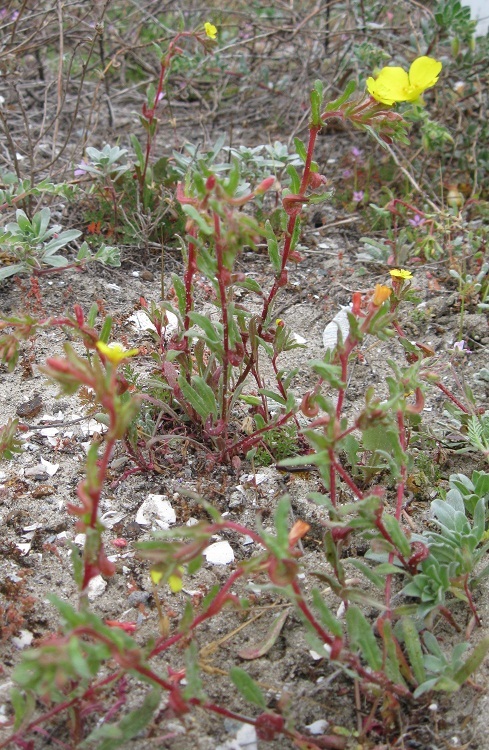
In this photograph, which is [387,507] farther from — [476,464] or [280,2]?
[280,2]

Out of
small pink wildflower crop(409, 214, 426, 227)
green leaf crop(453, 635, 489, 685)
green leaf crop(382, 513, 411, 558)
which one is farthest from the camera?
small pink wildflower crop(409, 214, 426, 227)

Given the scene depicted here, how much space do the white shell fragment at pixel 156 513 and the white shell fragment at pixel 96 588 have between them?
0.20m

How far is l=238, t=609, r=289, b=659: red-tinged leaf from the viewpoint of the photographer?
159 centimetres

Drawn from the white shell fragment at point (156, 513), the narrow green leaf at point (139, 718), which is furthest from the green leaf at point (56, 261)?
the narrow green leaf at point (139, 718)

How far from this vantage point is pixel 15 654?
158 cm

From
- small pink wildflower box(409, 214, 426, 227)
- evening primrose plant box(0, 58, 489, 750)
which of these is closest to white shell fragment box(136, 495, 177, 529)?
Result: evening primrose plant box(0, 58, 489, 750)

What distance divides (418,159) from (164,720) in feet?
10.6

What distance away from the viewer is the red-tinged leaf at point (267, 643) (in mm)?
1593

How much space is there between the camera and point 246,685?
1.36 m

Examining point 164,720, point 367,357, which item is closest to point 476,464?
point 367,357

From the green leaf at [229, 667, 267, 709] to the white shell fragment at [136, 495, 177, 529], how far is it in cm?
62

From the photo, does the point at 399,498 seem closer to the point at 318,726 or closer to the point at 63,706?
the point at 318,726

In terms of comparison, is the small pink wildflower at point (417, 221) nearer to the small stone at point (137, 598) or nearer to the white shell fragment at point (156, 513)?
the white shell fragment at point (156, 513)

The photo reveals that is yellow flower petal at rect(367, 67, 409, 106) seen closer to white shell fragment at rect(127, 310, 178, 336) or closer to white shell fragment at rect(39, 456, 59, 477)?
white shell fragment at rect(127, 310, 178, 336)
